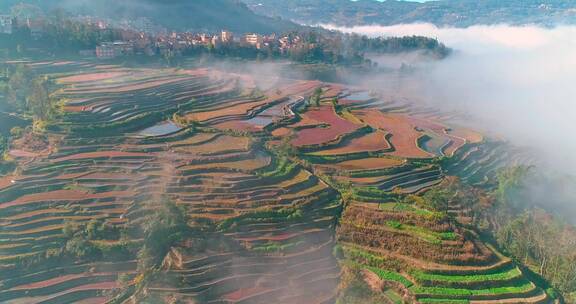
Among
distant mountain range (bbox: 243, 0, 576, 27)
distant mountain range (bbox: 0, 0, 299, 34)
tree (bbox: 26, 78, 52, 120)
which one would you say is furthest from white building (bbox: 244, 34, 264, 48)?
distant mountain range (bbox: 243, 0, 576, 27)

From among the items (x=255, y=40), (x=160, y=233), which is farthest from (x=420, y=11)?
(x=160, y=233)

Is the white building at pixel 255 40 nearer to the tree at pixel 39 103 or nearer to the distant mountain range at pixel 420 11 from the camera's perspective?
the tree at pixel 39 103

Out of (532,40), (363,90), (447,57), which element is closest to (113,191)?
(363,90)

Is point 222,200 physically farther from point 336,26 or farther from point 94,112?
point 336,26

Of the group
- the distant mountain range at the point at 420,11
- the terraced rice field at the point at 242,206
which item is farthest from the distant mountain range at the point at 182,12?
the terraced rice field at the point at 242,206

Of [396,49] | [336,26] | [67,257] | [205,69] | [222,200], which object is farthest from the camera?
[336,26]

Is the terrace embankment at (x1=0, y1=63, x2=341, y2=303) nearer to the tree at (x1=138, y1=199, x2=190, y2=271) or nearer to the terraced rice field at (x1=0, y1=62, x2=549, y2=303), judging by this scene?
the terraced rice field at (x1=0, y1=62, x2=549, y2=303)

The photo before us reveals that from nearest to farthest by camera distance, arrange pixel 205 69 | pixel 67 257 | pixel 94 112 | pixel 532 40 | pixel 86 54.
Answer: pixel 67 257 → pixel 94 112 → pixel 86 54 → pixel 205 69 → pixel 532 40
